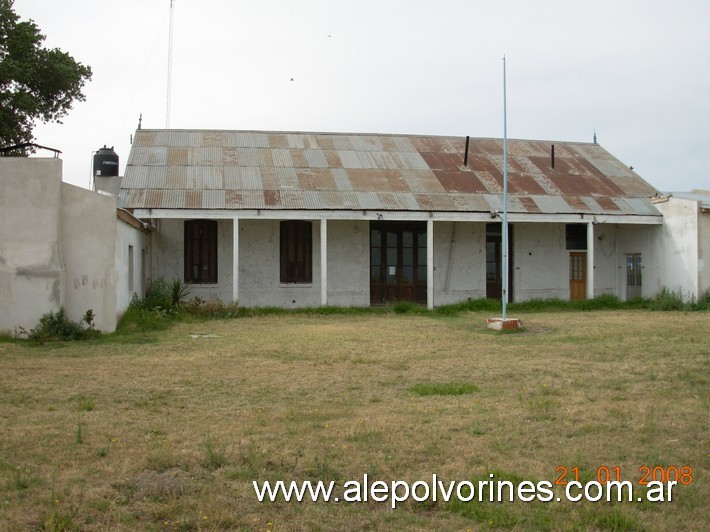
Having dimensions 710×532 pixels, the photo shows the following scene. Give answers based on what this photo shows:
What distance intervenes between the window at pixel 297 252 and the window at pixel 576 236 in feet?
26.3

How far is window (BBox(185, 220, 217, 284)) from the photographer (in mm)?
19906

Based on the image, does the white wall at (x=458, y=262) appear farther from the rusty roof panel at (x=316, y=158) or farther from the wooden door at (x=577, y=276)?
the rusty roof panel at (x=316, y=158)

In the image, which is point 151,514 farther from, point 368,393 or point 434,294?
point 434,294

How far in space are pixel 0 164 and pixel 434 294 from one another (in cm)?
1221

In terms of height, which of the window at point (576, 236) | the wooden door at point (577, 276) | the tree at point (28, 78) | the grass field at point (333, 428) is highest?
the tree at point (28, 78)

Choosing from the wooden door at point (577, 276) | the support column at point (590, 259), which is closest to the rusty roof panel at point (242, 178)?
the support column at point (590, 259)

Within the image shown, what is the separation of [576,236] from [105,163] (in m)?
15.1

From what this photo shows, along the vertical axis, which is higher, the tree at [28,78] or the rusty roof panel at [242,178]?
the tree at [28,78]

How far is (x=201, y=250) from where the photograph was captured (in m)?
20.0

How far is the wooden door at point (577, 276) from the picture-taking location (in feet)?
72.7

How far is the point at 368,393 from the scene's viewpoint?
26.6 feet

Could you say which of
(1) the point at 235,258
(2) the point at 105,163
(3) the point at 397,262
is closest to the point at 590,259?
(3) the point at 397,262

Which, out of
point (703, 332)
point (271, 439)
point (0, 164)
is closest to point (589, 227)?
point (703, 332)

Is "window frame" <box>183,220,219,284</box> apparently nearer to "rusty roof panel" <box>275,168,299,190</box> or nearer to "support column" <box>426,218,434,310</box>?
"rusty roof panel" <box>275,168,299,190</box>
